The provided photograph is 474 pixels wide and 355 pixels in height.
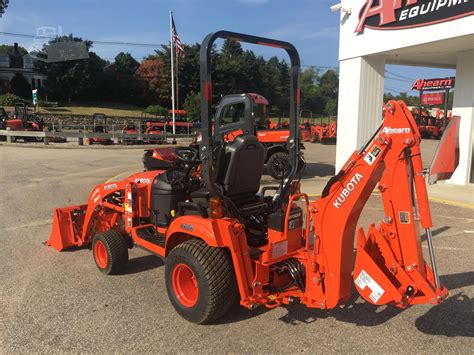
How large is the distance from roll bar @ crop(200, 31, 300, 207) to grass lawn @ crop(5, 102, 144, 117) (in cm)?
4895

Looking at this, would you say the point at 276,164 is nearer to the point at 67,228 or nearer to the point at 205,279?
the point at 67,228

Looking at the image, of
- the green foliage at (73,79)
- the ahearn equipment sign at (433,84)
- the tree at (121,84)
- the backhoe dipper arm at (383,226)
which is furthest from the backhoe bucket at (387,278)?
the tree at (121,84)

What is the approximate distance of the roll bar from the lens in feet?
10.5

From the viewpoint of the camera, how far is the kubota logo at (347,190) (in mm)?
3008

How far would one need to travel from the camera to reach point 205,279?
3.21 metres

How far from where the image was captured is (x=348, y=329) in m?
3.38

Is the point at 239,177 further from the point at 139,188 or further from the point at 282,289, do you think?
the point at 139,188

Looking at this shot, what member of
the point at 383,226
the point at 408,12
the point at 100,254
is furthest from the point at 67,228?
the point at 408,12

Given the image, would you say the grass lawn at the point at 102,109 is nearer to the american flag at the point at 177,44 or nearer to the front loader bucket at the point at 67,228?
the american flag at the point at 177,44

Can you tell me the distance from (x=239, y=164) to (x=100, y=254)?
89.3 inches

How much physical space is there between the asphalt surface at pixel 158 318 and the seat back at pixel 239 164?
1.14 metres

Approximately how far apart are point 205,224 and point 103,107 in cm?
5958

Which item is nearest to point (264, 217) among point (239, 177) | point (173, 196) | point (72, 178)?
point (239, 177)

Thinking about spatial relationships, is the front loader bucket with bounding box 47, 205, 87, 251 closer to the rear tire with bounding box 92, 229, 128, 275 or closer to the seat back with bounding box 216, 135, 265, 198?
the rear tire with bounding box 92, 229, 128, 275
